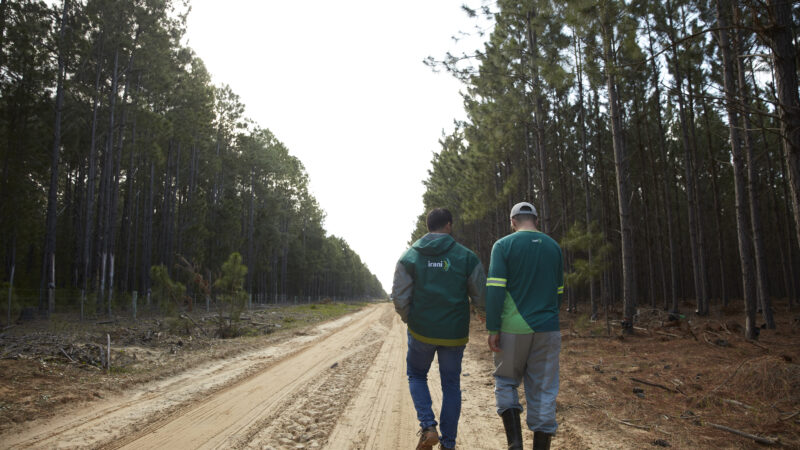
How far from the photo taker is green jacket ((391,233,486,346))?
143 inches

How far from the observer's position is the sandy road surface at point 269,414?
401 centimetres

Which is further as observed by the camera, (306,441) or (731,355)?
(731,355)

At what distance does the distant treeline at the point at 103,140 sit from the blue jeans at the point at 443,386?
15.0 meters

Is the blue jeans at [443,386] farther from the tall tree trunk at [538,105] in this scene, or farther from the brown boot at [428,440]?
the tall tree trunk at [538,105]

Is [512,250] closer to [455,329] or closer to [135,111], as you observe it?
[455,329]

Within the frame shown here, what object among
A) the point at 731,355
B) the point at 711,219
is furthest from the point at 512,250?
the point at 711,219

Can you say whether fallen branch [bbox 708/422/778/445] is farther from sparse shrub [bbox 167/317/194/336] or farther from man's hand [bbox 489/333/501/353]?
sparse shrub [bbox 167/317/194/336]

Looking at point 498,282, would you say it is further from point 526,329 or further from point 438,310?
point 438,310

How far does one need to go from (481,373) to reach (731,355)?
4.44 m

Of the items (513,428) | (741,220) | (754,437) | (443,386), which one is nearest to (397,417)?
(443,386)

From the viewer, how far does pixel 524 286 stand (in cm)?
353

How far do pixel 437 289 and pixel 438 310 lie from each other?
18cm

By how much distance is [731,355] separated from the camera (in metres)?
7.38

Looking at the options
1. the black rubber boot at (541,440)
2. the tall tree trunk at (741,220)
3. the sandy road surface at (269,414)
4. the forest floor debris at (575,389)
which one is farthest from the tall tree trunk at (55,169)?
the tall tree trunk at (741,220)
